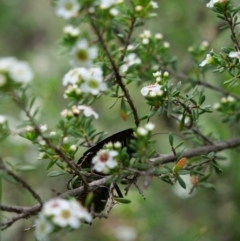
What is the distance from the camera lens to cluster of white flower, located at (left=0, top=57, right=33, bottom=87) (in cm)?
68

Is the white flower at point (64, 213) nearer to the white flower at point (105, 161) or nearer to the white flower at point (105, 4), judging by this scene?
the white flower at point (105, 161)

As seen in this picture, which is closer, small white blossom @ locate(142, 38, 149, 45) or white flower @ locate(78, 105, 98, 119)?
white flower @ locate(78, 105, 98, 119)

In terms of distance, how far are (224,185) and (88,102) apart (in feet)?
3.65

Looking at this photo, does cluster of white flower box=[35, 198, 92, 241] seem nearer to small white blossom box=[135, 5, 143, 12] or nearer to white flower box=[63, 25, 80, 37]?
white flower box=[63, 25, 80, 37]

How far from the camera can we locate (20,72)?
27.1 inches

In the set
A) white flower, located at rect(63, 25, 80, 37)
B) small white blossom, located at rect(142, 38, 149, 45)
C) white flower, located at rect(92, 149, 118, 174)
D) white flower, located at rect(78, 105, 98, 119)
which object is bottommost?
white flower, located at rect(92, 149, 118, 174)

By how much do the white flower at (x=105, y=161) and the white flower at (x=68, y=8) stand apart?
0.22m

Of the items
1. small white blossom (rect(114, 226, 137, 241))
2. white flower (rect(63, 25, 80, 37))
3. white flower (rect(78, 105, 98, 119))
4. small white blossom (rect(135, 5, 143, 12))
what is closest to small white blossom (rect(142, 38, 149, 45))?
small white blossom (rect(135, 5, 143, 12))

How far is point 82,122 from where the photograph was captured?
96 cm

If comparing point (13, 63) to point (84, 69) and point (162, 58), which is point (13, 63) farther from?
point (162, 58)

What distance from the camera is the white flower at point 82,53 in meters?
0.72

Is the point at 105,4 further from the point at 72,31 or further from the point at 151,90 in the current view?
the point at 151,90

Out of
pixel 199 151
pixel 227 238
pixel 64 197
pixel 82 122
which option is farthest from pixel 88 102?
pixel 227 238

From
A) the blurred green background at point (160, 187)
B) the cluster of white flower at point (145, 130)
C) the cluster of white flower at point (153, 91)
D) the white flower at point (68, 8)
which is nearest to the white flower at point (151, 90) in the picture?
the cluster of white flower at point (153, 91)
